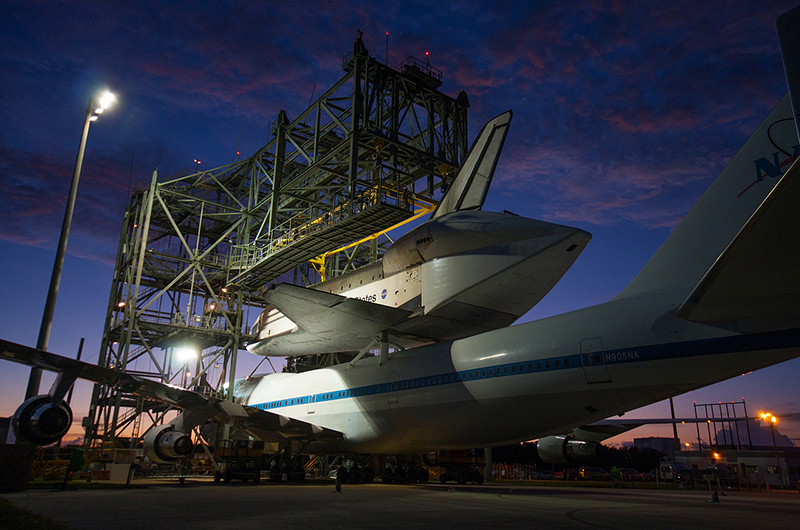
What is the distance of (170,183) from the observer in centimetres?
3019

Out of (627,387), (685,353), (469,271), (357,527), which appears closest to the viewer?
(357,527)

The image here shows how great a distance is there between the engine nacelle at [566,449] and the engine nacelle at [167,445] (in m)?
12.0

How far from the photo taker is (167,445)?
52.5ft

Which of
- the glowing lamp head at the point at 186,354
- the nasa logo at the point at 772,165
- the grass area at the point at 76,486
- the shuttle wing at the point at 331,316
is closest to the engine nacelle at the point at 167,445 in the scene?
the grass area at the point at 76,486

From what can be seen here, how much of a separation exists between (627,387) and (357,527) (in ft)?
22.2

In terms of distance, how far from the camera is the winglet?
58.5ft

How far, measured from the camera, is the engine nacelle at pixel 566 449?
17.6 m

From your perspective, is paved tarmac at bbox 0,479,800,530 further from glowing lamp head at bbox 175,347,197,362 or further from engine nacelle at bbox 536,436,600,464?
glowing lamp head at bbox 175,347,197,362

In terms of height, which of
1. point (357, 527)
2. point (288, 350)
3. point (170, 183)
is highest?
point (170, 183)

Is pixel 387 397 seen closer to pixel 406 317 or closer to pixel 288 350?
pixel 406 317

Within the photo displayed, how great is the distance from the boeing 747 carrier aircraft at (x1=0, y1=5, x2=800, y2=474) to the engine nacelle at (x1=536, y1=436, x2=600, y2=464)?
6 centimetres

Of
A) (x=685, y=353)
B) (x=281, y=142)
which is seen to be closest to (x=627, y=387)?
(x=685, y=353)

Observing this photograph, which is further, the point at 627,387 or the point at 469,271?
the point at 469,271

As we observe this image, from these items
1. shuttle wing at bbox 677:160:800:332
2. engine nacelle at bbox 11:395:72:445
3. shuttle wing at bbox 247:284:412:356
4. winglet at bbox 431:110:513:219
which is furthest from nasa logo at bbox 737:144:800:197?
engine nacelle at bbox 11:395:72:445
